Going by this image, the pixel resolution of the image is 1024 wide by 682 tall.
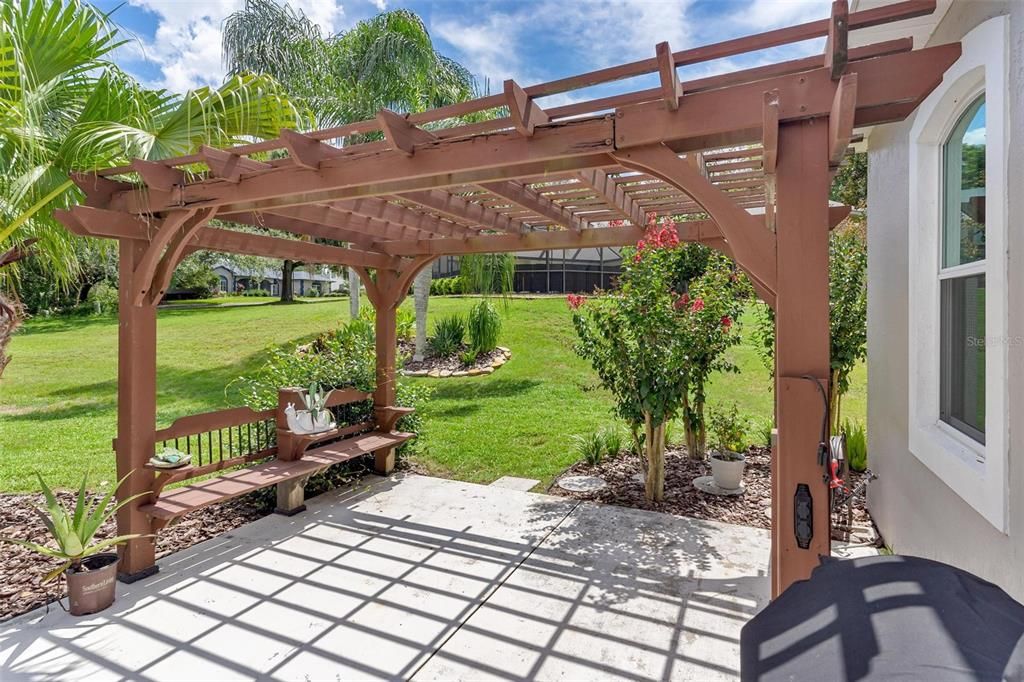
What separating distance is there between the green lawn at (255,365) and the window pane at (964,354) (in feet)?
11.1

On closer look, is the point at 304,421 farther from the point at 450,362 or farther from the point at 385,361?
the point at 450,362

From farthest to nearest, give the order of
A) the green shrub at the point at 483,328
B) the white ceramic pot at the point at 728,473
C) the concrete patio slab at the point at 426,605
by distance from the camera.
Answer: the green shrub at the point at 483,328, the white ceramic pot at the point at 728,473, the concrete patio slab at the point at 426,605

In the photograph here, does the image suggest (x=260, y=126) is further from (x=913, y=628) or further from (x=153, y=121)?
(x=913, y=628)

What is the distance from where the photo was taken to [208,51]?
13750mm

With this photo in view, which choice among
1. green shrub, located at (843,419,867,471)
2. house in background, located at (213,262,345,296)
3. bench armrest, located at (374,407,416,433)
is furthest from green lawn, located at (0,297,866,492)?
house in background, located at (213,262,345,296)

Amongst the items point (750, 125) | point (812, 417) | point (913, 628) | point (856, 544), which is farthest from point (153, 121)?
point (856, 544)

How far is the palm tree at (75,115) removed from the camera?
120 inches

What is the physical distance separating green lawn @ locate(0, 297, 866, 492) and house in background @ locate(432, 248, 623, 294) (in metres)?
2.11

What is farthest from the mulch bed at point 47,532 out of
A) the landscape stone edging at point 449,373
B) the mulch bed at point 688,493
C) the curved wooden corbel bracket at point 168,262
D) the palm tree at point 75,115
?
the landscape stone edging at point 449,373

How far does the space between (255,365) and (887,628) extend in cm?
1316

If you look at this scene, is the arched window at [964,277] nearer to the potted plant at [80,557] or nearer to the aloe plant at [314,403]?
the aloe plant at [314,403]

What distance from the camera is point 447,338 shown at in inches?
483

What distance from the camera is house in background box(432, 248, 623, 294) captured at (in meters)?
18.2

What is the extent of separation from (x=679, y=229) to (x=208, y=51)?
14.3m
